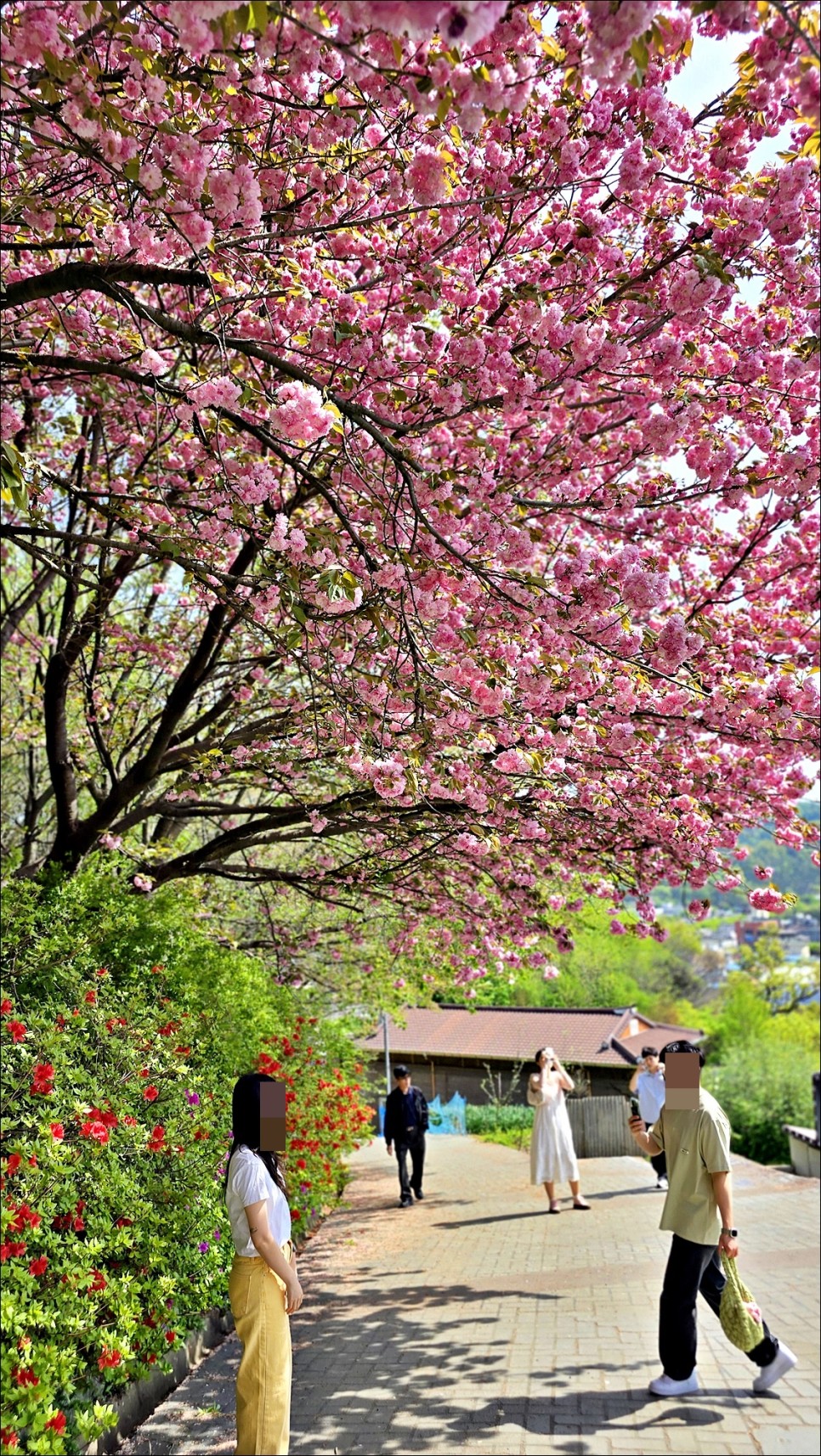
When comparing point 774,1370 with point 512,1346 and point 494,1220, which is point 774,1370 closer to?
point 512,1346

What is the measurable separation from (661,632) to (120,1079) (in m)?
3.30

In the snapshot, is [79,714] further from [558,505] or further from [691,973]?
[691,973]

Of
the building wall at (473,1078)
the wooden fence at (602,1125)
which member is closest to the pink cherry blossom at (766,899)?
the wooden fence at (602,1125)

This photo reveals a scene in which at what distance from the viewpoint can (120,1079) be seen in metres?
4.90

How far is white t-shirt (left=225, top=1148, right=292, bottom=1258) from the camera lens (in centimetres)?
367

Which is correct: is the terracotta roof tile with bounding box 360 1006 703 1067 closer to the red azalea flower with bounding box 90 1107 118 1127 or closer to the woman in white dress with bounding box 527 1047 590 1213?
the woman in white dress with bounding box 527 1047 590 1213

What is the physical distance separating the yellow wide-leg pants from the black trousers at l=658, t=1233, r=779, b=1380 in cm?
240

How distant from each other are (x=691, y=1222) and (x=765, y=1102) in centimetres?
2221

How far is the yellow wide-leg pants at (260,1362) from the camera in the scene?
11.9ft

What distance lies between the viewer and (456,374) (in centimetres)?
425

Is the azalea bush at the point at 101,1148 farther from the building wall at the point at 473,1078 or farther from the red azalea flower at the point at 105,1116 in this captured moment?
the building wall at the point at 473,1078

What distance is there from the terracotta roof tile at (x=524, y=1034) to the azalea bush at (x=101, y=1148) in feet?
65.6

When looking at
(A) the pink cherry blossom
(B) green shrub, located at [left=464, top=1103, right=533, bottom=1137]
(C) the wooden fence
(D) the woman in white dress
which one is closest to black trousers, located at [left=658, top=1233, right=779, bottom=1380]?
(A) the pink cherry blossom

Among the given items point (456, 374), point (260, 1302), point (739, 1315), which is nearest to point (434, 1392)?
point (739, 1315)
